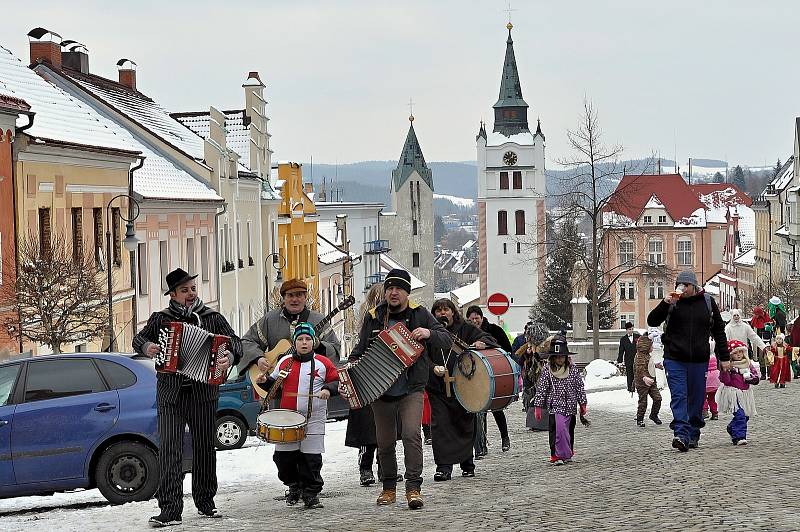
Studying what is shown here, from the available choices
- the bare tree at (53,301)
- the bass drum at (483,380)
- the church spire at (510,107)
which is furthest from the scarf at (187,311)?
the church spire at (510,107)

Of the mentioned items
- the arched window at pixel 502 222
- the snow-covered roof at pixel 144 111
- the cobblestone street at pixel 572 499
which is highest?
the snow-covered roof at pixel 144 111

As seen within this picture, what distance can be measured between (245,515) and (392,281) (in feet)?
7.15

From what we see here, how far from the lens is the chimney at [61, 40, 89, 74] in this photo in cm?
4366

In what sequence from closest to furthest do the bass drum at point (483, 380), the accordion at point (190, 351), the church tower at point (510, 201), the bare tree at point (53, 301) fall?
the accordion at point (190, 351)
the bass drum at point (483, 380)
the bare tree at point (53, 301)
the church tower at point (510, 201)

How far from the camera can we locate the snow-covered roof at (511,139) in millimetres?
133375

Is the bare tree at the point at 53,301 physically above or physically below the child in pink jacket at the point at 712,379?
above

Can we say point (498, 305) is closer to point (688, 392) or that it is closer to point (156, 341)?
point (688, 392)

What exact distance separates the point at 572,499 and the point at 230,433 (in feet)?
36.3

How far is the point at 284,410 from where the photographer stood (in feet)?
37.6

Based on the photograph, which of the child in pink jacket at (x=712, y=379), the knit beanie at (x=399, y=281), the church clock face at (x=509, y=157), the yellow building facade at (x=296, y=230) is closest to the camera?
the knit beanie at (x=399, y=281)

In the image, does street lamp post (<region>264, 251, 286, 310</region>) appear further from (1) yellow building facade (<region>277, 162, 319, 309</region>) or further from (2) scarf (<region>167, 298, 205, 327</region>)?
(2) scarf (<region>167, 298, 205, 327</region>)

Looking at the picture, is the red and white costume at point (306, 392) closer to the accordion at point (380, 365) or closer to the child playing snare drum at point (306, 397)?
the child playing snare drum at point (306, 397)

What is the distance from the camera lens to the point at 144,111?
46469mm

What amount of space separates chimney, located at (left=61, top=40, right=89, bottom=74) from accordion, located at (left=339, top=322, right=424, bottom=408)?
34.0 meters
